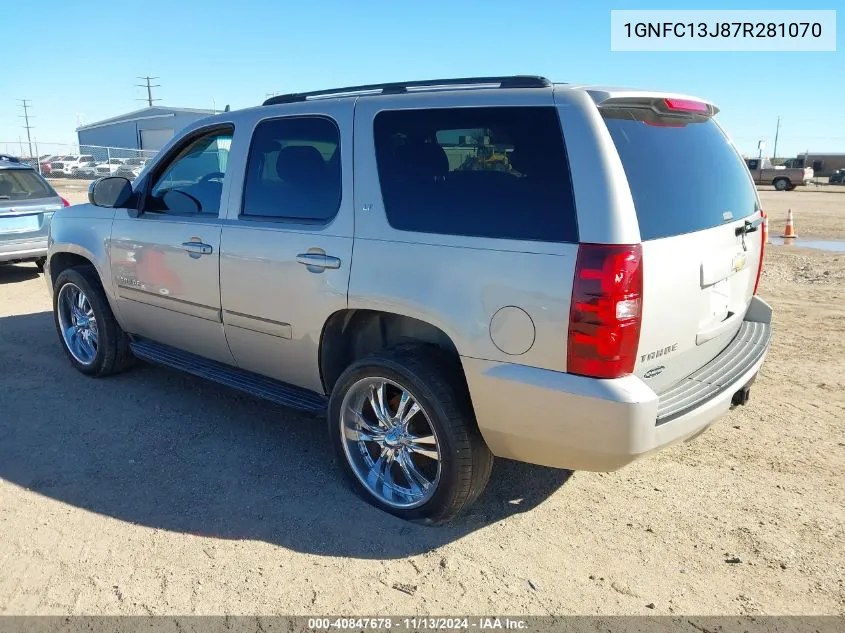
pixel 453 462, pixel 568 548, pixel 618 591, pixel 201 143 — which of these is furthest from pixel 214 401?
pixel 618 591

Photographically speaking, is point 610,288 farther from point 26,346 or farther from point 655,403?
point 26,346

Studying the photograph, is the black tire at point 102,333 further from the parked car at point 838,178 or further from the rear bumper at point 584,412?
the parked car at point 838,178

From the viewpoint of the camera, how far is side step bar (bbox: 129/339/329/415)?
3.76 metres

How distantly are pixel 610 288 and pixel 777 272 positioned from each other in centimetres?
831

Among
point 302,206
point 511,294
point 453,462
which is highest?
point 302,206

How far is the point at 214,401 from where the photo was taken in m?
4.82

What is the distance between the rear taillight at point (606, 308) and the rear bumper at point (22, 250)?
28.1ft

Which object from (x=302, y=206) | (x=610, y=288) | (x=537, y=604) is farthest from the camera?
(x=302, y=206)

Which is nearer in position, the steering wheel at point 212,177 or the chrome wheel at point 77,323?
the steering wheel at point 212,177

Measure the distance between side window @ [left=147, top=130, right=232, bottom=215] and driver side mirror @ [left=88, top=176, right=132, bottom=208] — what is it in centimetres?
16

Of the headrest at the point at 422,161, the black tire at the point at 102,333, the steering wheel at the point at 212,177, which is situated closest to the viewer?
the headrest at the point at 422,161

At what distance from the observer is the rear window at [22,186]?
9008 mm

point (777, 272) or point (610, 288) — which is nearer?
point (610, 288)

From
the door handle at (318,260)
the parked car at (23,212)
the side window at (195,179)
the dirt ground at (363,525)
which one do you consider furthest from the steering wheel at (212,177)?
the parked car at (23,212)
